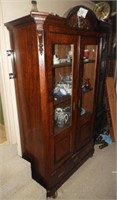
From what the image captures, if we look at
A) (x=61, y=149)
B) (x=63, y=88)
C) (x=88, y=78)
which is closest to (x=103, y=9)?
(x=88, y=78)

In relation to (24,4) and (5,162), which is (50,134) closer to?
(5,162)

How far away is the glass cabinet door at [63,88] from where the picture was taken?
1.71m

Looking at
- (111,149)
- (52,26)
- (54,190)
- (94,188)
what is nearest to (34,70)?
(52,26)

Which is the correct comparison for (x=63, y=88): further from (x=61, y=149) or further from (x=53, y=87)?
(x=61, y=149)

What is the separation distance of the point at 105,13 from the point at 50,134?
194cm

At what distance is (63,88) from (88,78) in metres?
0.53

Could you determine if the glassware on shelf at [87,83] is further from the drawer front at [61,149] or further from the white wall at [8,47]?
the white wall at [8,47]

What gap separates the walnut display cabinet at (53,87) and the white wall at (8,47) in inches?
3.2

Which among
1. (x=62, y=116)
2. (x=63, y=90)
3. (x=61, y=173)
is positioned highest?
(x=63, y=90)

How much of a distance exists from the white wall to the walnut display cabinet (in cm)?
8

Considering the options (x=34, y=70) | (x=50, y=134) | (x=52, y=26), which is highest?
(x=52, y=26)

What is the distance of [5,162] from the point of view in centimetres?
177

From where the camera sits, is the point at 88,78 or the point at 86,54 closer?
the point at 86,54

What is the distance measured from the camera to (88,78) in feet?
7.07
